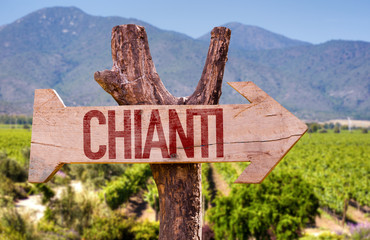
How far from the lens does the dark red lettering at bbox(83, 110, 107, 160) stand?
6.89 ft

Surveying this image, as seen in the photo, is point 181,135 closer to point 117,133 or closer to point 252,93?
point 117,133

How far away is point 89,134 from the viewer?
2.11 m

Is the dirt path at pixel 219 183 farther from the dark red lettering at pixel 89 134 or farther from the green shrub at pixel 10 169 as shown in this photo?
the dark red lettering at pixel 89 134

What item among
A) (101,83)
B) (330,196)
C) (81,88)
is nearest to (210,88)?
(101,83)

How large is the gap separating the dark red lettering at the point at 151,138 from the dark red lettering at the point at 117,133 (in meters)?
0.12

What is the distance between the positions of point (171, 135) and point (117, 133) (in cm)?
36

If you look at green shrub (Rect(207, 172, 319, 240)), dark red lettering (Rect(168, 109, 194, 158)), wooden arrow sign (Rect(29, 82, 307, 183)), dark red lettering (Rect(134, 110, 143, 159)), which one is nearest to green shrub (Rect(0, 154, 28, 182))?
green shrub (Rect(207, 172, 319, 240))

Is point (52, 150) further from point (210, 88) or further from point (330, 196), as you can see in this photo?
point (330, 196)

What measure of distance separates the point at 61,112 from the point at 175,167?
856 millimetres

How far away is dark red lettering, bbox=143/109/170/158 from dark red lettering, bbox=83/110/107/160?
0.29 metres

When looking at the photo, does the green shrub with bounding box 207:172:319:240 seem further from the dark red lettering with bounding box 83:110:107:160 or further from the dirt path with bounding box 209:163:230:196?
the dirt path with bounding box 209:163:230:196

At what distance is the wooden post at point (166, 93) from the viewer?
7.07 ft

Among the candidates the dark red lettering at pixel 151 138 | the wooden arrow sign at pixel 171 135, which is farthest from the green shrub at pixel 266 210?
the dark red lettering at pixel 151 138

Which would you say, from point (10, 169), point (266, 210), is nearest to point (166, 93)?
point (266, 210)
